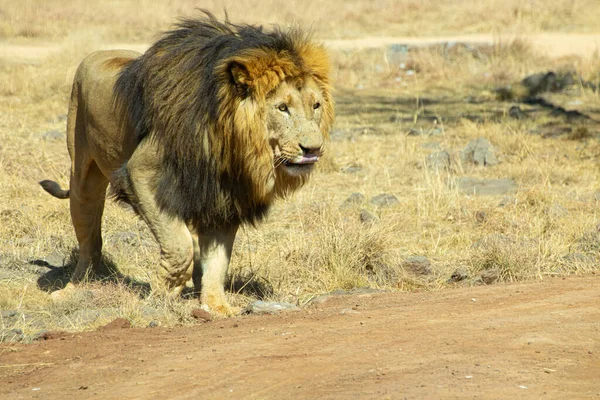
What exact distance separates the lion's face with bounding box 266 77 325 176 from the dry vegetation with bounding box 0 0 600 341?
45.3 inches

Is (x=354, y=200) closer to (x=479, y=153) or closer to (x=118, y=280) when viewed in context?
(x=479, y=153)

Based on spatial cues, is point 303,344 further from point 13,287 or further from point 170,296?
point 13,287

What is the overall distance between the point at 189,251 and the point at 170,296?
0.31 m

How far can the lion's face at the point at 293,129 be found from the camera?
18.3ft

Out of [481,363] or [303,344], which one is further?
[303,344]

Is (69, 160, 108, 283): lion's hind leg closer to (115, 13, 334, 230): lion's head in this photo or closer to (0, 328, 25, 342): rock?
(115, 13, 334, 230): lion's head

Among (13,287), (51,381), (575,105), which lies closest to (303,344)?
(51,381)

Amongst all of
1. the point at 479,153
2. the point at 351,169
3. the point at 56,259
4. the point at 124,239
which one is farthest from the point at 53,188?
the point at 479,153

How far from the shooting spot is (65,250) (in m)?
8.13

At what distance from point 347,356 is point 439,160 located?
23.1 ft

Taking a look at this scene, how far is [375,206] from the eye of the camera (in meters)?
9.49

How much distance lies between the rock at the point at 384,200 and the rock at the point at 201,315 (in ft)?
12.8

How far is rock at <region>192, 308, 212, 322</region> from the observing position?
586 centimetres

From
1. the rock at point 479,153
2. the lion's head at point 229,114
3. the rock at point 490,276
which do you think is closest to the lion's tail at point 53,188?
the lion's head at point 229,114
